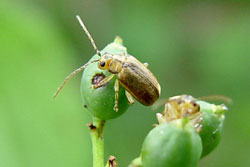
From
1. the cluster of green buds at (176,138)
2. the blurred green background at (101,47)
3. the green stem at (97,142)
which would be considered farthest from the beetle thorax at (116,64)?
the blurred green background at (101,47)

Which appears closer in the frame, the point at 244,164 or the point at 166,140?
the point at 166,140


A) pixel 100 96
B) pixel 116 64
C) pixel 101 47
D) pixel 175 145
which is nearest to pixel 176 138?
pixel 175 145

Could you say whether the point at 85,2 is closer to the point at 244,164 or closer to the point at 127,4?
the point at 127,4

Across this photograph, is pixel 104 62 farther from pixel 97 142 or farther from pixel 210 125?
pixel 210 125

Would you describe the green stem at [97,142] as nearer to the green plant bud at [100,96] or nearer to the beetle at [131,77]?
the green plant bud at [100,96]

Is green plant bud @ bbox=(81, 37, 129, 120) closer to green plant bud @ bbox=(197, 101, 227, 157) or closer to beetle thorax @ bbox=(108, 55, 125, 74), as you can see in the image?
beetle thorax @ bbox=(108, 55, 125, 74)

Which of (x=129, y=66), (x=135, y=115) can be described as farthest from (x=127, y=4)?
(x=129, y=66)
